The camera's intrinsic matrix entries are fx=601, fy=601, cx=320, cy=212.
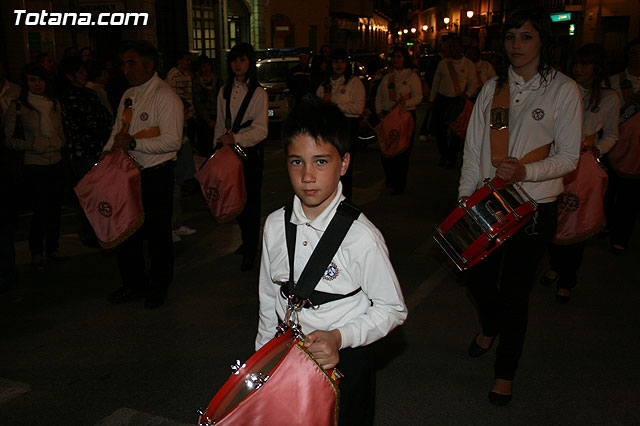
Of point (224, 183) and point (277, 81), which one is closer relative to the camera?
point (224, 183)

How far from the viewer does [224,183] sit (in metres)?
5.79

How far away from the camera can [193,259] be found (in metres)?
6.62

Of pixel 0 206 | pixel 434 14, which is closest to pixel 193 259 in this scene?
pixel 0 206

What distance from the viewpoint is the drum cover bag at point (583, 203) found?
16.5 ft

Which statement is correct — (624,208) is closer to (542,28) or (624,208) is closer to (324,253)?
(542,28)

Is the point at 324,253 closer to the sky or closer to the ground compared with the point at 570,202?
closer to the sky

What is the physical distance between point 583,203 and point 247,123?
3.24m

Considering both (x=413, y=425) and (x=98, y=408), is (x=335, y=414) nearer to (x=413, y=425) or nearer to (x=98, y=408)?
(x=413, y=425)

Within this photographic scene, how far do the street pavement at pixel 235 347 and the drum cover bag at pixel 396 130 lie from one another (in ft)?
8.69

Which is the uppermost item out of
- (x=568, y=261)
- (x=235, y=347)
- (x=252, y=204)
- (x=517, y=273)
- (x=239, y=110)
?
(x=239, y=110)

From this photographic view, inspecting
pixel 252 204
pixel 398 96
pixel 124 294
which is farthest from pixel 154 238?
pixel 398 96

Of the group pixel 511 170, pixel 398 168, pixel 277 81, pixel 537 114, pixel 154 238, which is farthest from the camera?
pixel 277 81

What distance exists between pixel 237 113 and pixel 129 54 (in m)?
1.41

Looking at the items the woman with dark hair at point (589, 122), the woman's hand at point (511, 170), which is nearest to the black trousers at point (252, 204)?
the woman with dark hair at point (589, 122)
